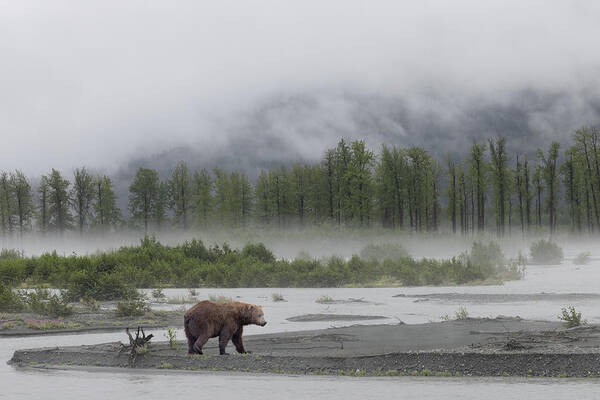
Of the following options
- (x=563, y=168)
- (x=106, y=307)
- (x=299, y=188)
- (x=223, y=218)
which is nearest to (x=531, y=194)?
(x=563, y=168)

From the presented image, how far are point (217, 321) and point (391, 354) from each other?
3.67 metres

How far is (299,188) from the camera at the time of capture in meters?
110

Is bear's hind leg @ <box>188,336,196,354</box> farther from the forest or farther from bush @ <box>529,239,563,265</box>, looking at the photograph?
the forest

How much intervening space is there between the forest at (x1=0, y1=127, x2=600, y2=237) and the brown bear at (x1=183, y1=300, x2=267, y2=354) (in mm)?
74459

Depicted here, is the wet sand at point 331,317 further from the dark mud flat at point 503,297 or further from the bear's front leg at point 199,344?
the bear's front leg at point 199,344

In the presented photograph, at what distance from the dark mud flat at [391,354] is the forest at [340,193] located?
236 ft

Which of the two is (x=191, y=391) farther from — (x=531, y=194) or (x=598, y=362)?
(x=531, y=194)

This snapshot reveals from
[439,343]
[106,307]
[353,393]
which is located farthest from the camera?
[106,307]

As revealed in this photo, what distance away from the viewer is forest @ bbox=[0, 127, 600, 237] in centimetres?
9312

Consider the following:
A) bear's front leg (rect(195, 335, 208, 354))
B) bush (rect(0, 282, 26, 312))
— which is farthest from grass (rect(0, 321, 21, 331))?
bear's front leg (rect(195, 335, 208, 354))

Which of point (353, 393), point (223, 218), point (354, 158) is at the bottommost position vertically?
point (353, 393)

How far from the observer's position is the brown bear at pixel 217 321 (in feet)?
50.7

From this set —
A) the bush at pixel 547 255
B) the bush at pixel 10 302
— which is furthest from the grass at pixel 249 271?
the bush at pixel 10 302

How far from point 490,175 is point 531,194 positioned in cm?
841
